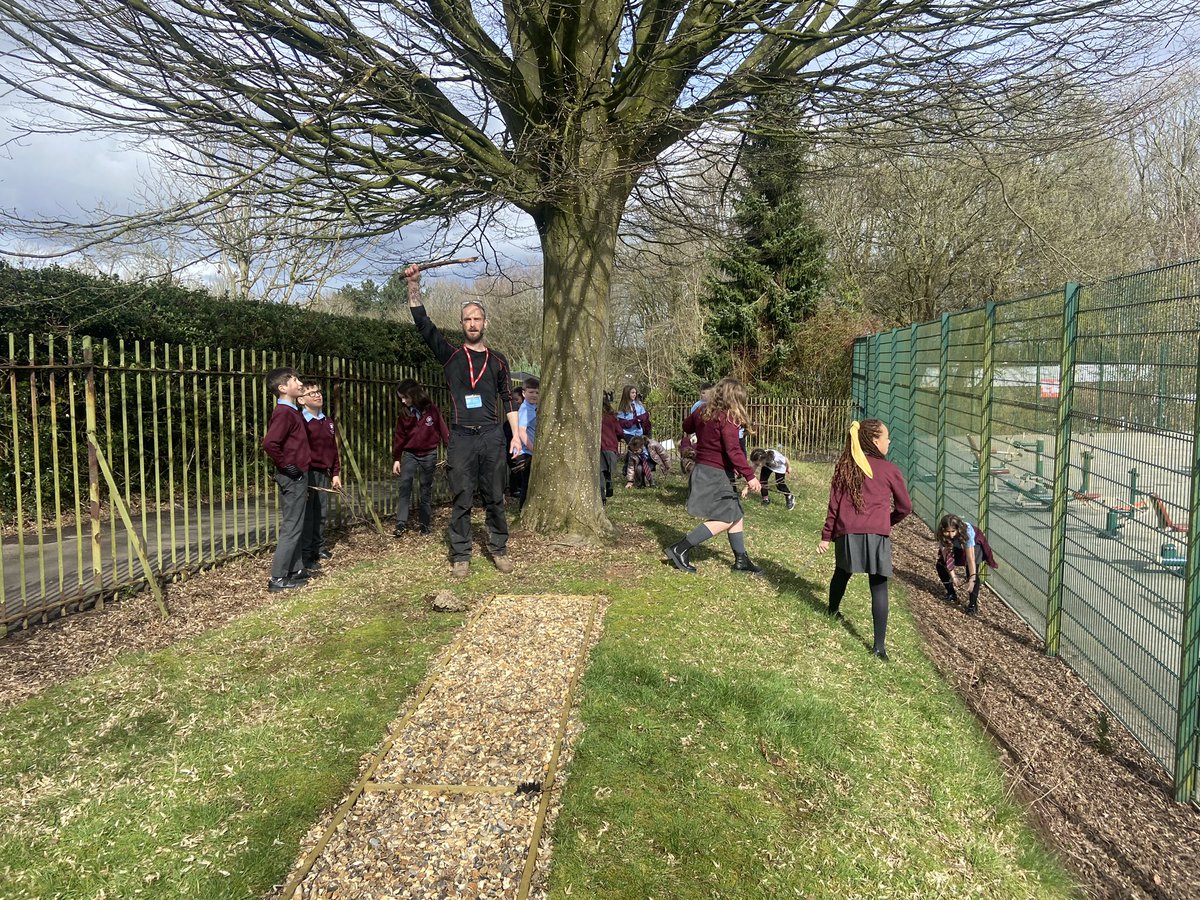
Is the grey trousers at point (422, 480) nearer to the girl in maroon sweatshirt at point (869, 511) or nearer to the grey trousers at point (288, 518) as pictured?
the grey trousers at point (288, 518)

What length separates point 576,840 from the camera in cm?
292

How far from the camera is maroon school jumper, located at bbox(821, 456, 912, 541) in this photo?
16.9 ft

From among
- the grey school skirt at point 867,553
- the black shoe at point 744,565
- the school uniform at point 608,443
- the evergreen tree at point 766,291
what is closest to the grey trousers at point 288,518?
the black shoe at point 744,565

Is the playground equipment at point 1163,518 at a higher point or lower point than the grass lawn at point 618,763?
higher

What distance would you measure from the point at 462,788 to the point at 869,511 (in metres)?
3.34

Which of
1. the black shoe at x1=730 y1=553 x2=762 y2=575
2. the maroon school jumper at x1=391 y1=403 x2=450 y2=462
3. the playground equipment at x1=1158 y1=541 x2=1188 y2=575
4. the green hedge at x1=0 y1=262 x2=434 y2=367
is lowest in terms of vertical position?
the black shoe at x1=730 y1=553 x2=762 y2=575

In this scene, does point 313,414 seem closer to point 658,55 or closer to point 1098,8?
point 658,55

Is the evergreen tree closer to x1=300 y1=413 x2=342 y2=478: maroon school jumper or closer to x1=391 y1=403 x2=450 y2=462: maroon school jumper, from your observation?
x1=391 y1=403 x2=450 y2=462: maroon school jumper

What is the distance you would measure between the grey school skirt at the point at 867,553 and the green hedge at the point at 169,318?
564 centimetres

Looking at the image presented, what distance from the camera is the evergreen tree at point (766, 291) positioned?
2005 cm

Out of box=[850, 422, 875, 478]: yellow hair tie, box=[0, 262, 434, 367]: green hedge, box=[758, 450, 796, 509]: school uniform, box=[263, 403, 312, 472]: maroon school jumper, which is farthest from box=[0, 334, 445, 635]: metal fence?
box=[850, 422, 875, 478]: yellow hair tie

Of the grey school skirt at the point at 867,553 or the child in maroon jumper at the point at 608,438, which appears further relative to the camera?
the child in maroon jumper at the point at 608,438

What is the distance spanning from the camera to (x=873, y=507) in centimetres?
516

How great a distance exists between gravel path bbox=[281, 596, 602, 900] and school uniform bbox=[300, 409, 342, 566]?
8.72 feet
